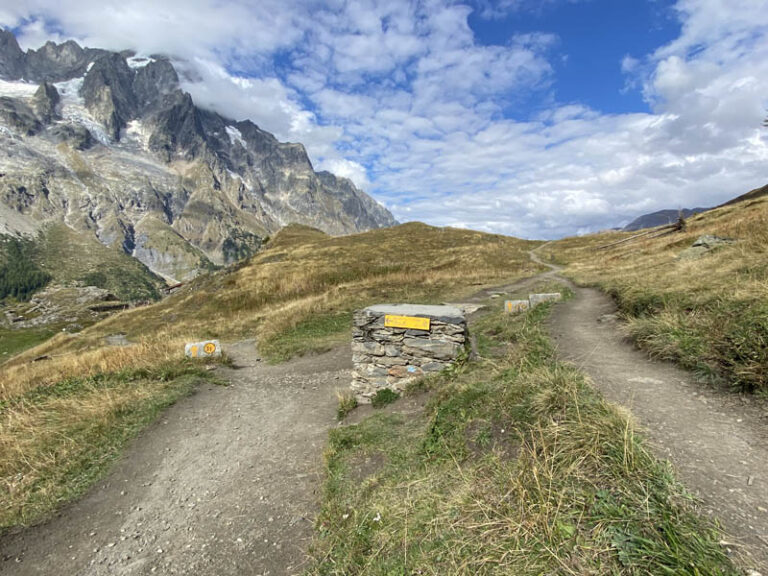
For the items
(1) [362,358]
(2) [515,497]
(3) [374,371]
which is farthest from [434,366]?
(2) [515,497]

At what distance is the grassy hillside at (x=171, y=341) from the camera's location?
8117 millimetres

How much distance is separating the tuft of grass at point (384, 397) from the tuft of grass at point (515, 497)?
2.35 metres

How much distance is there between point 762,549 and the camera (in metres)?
3.04

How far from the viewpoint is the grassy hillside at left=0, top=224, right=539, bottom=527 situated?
26.6 feet

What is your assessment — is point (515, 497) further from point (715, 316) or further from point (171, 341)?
point (171, 341)

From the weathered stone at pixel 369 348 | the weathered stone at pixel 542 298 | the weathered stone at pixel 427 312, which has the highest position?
the weathered stone at pixel 427 312

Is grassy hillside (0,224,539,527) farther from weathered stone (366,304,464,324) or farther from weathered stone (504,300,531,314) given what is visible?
weathered stone (504,300,531,314)

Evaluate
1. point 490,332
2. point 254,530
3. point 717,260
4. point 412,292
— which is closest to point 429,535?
point 254,530

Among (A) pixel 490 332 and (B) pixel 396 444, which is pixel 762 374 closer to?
(B) pixel 396 444

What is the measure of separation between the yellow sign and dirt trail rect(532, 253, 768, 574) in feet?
11.7

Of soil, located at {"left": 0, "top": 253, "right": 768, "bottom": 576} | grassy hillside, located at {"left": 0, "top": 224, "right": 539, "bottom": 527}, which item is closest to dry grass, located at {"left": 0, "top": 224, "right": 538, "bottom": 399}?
grassy hillside, located at {"left": 0, "top": 224, "right": 539, "bottom": 527}

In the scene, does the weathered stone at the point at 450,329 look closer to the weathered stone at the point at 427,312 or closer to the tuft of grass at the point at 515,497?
the weathered stone at the point at 427,312

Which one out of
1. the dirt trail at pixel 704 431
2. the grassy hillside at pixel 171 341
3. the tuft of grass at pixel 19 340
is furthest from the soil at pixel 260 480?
the tuft of grass at pixel 19 340

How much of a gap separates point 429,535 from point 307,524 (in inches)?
118
